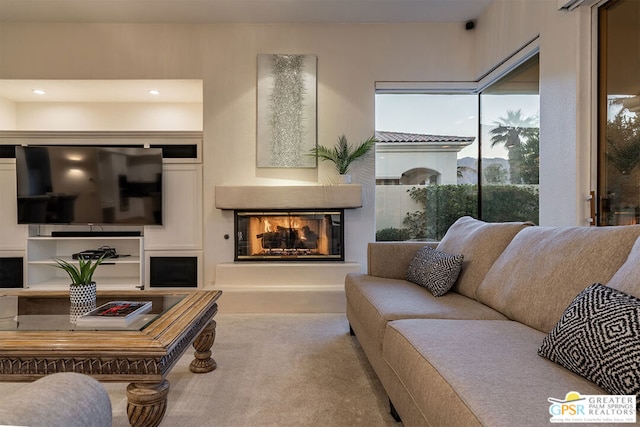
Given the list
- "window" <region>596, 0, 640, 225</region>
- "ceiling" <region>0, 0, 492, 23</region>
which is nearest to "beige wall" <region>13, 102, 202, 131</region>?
"ceiling" <region>0, 0, 492, 23</region>

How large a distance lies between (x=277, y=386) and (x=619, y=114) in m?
2.54

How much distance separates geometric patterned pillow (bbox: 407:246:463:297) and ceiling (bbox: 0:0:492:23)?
8.26ft

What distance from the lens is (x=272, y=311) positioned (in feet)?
11.2

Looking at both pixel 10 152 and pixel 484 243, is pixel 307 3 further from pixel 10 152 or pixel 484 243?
pixel 10 152

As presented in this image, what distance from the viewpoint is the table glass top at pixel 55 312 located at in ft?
5.09

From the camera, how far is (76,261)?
3791 millimetres

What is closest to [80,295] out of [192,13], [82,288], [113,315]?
[82,288]

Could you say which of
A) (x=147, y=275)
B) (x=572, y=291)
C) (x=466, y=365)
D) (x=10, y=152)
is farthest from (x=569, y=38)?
(x=10, y=152)

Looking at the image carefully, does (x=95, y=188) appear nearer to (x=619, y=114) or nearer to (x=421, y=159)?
(x=421, y=159)

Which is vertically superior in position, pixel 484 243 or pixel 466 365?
pixel 484 243

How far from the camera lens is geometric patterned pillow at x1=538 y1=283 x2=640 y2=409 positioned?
3.00ft

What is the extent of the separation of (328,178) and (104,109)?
9.12 ft

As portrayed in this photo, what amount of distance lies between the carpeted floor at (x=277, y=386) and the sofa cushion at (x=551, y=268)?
0.74m

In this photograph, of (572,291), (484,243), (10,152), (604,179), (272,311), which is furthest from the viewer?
(10,152)
